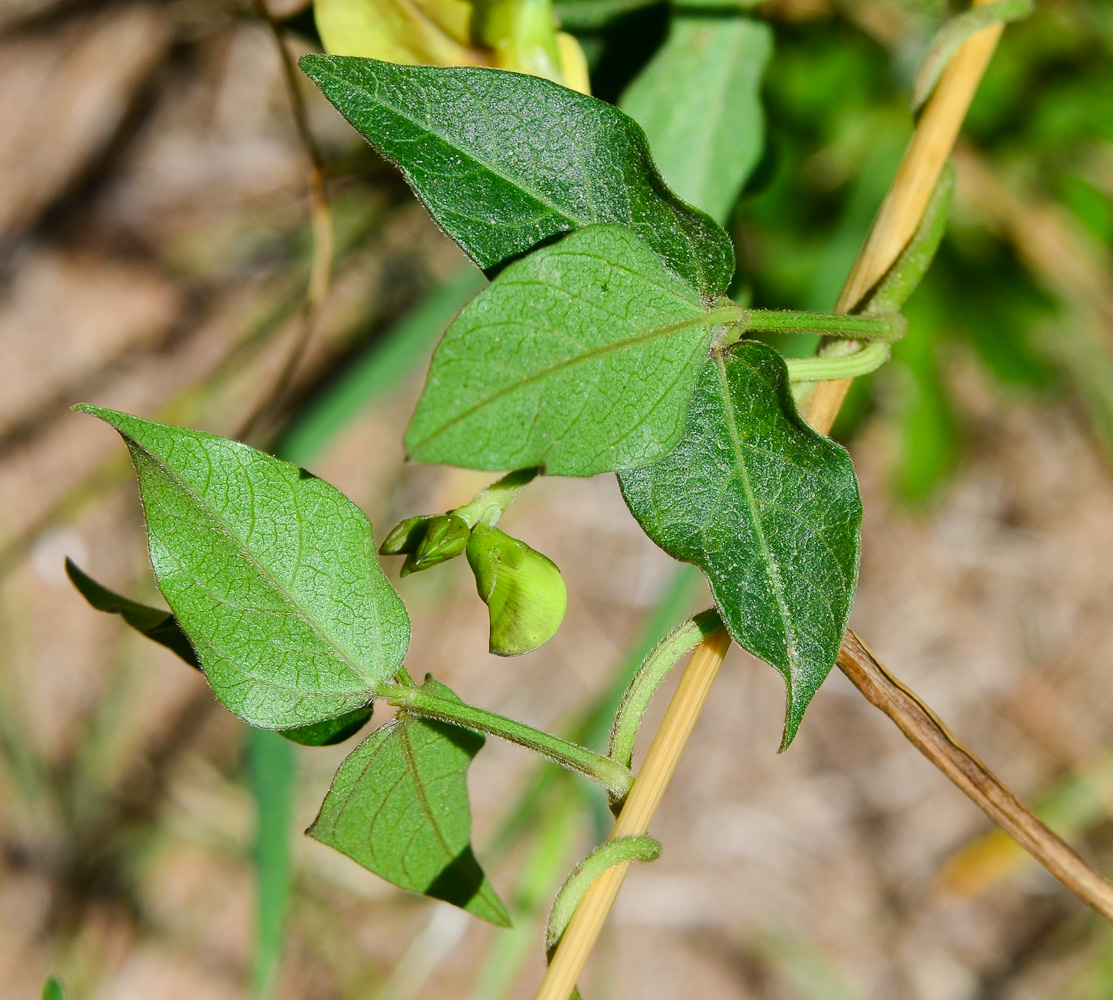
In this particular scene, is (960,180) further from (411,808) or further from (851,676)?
(411,808)

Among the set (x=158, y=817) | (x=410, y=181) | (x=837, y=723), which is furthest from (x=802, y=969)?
(x=410, y=181)

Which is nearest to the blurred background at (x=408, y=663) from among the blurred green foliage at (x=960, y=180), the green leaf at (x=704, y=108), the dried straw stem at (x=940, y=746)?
the blurred green foliage at (x=960, y=180)

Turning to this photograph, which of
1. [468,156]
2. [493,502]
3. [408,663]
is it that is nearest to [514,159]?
[468,156]

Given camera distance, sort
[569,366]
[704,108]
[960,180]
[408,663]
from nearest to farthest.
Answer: [569,366] → [704,108] → [960,180] → [408,663]

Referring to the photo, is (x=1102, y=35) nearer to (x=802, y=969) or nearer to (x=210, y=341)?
(x=210, y=341)

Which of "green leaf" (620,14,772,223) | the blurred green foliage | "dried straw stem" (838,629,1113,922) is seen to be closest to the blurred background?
the blurred green foliage
